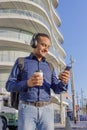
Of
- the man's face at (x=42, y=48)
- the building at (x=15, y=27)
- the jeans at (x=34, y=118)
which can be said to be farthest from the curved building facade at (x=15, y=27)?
the jeans at (x=34, y=118)

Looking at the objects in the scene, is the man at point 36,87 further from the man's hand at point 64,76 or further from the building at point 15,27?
the building at point 15,27

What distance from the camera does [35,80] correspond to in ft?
11.8

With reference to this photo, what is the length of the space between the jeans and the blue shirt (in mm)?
101

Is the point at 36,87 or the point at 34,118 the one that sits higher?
the point at 36,87

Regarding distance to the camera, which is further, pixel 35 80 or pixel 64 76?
pixel 64 76

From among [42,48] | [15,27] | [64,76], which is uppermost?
[15,27]

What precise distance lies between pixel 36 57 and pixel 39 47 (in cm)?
11

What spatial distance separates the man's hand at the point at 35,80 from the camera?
359cm

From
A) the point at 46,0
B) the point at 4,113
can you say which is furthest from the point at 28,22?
the point at 4,113

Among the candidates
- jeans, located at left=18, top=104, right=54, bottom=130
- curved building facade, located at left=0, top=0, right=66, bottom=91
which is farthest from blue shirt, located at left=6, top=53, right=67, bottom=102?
curved building facade, located at left=0, top=0, right=66, bottom=91

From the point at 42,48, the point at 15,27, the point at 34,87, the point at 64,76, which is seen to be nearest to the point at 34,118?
the point at 34,87

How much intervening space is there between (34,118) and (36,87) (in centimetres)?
31

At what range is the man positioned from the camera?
3713 mm

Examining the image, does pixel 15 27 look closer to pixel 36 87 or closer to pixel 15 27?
pixel 15 27
